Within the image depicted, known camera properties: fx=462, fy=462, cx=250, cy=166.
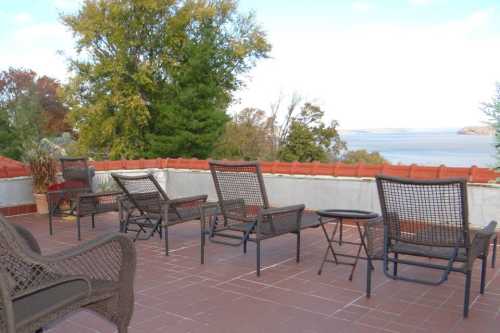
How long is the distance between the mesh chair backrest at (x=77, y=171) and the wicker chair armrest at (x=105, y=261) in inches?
176

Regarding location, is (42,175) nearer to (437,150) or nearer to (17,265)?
(17,265)

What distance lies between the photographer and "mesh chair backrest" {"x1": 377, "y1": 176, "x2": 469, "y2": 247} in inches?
117

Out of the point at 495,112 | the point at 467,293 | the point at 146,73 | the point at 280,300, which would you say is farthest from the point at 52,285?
the point at 146,73

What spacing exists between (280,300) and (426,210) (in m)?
1.20

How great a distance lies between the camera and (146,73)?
70.3ft

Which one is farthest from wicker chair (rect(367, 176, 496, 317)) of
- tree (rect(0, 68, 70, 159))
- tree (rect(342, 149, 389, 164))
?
tree (rect(342, 149, 389, 164))

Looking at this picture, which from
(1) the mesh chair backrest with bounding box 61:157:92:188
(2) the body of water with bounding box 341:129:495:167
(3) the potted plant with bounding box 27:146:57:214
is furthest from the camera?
(2) the body of water with bounding box 341:129:495:167

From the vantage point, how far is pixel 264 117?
2584 cm

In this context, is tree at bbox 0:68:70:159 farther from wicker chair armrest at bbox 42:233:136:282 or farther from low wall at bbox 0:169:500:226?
wicker chair armrest at bbox 42:233:136:282

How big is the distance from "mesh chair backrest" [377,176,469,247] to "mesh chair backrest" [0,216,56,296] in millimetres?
2172

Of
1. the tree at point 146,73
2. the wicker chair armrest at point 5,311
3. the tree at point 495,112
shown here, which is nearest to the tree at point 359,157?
the tree at point 146,73

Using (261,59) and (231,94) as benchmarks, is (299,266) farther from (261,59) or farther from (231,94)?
(261,59)

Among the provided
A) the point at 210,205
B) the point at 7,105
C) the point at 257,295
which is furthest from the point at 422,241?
the point at 7,105

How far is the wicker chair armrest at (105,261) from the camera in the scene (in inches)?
85.7
